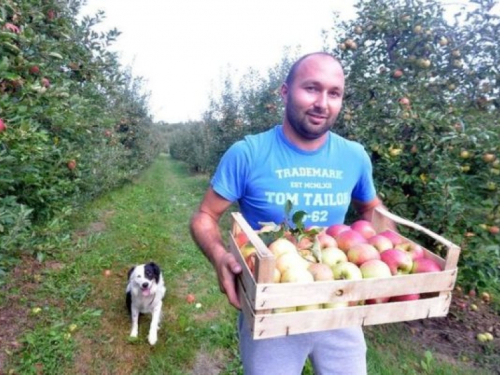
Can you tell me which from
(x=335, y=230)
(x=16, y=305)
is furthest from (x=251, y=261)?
(x=16, y=305)

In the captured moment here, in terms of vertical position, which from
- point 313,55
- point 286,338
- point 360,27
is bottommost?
point 286,338

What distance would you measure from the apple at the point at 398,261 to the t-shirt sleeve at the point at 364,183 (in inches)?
23.6

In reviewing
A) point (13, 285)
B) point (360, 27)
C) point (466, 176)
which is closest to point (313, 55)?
point (466, 176)

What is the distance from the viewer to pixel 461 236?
277 cm

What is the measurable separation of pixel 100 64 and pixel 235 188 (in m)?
3.88

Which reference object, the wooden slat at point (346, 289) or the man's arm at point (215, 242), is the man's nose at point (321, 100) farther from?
the wooden slat at point (346, 289)

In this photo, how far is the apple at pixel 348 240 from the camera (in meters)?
1.28

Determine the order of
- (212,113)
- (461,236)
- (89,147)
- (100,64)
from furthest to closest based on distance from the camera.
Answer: (212,113) → (89,147) → (100,64) → (461,236)

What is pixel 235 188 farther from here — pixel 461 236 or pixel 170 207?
pixel 170 207

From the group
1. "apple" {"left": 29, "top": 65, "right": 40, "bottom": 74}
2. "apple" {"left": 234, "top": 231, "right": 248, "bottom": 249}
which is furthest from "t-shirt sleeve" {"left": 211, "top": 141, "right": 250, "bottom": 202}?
"apple" {"left": 29, "top": 65, "right": 40, "bottom": 74}

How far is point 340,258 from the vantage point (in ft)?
4.00

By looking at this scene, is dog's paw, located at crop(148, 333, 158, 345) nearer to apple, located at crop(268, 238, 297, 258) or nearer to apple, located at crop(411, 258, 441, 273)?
apple, located at crop(268, 238, 297, 258)

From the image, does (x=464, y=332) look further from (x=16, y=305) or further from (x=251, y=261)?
(x=16, y=305)

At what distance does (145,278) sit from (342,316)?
2746 millimetres
